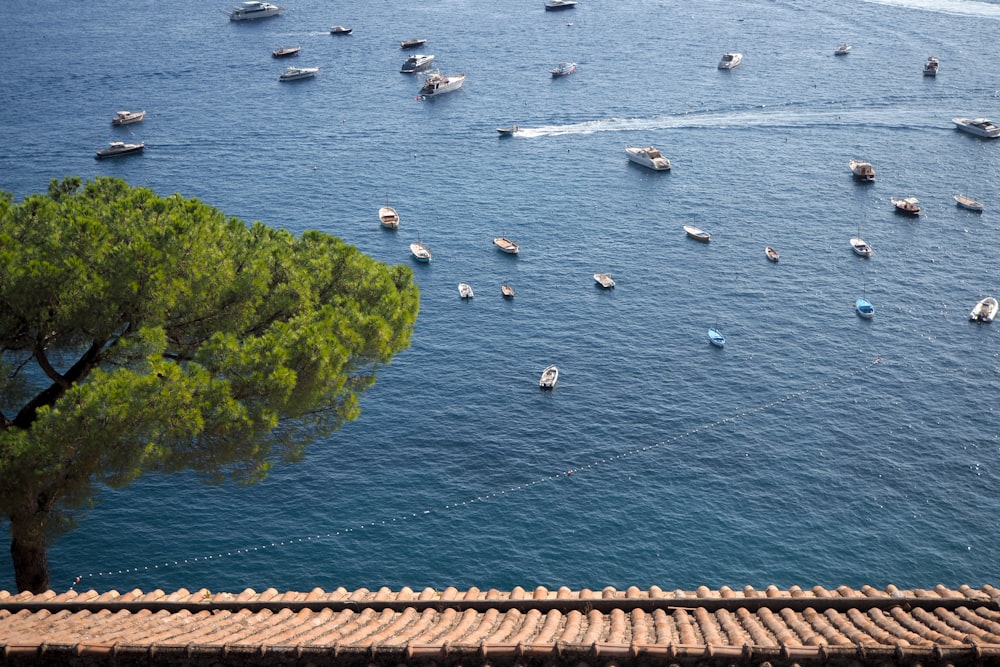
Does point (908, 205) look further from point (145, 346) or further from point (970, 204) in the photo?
point (145, 346)

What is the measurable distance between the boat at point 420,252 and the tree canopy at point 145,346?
66.1 metres

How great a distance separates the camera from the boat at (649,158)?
130250 mm

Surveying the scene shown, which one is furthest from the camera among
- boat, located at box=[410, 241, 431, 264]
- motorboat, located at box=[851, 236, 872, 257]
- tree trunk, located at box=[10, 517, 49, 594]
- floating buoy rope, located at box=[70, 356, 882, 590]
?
motorboat, located at box=[851, 236, 872, 257]

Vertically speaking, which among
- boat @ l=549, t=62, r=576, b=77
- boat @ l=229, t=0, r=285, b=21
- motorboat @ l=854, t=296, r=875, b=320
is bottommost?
boat @ l=229, t=0, r=285, b=21

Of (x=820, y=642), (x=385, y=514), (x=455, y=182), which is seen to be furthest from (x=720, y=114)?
(x=820, y=642)

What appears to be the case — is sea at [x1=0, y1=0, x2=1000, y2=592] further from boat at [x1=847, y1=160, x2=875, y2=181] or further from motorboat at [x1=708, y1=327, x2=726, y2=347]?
boat at [x1=847, y1=160, x2=875, y2=181]

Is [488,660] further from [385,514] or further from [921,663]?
[385,514]

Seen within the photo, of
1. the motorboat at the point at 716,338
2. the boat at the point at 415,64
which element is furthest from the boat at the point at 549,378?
the boat at the point at 415,64

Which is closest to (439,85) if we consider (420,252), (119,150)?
(119,150)

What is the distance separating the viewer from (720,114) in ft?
488

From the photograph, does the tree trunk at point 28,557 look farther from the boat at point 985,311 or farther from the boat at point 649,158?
the boat at point 649,158

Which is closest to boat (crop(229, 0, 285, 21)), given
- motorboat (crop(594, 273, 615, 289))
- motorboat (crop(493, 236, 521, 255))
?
motorboat (crop(493, 236, 521, 255))

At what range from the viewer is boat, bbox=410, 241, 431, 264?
4210 inches

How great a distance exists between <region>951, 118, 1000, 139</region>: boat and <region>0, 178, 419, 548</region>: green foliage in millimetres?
122599
